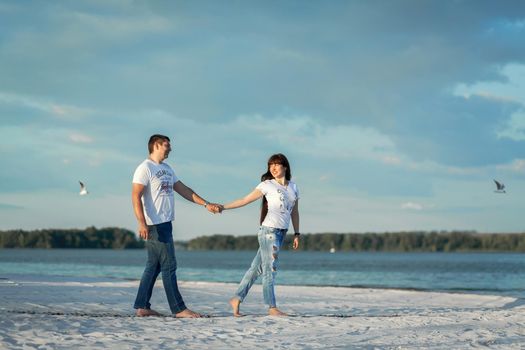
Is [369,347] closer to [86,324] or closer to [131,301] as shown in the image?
[86,324]

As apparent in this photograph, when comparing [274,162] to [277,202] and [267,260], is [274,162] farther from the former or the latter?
[267,260]

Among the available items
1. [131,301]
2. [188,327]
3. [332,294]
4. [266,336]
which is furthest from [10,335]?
[332,294]

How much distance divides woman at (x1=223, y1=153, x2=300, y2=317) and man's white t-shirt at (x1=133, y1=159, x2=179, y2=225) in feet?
3.16

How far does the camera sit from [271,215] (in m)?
9.87

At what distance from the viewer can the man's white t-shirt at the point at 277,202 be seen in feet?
32.3

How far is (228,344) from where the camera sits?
24.5 ft

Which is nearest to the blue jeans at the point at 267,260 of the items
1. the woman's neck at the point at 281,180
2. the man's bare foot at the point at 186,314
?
the woman's neck at the point at 281,180

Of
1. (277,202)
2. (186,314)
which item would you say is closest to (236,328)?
(186,314)

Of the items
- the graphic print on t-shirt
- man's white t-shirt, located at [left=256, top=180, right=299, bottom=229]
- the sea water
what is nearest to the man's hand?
the graphic print on t-shirt

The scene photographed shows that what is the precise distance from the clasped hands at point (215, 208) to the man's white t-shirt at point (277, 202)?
2.04ft

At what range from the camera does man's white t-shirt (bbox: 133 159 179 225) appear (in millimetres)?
9438

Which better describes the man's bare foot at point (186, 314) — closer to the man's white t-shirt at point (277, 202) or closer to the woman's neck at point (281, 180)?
the man's white t-shirt at point (277, 202)

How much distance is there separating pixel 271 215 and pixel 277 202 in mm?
193

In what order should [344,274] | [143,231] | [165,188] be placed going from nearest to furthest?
[143,231] → [165,188] → [344,274]
